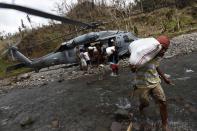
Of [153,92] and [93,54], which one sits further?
[93,54]

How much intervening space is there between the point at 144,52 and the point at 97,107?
5046mm

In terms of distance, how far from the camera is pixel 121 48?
21.0 m

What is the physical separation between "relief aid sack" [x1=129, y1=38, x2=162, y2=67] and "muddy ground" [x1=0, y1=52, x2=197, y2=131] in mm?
1985

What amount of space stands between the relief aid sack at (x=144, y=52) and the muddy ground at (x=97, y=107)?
1.99 m

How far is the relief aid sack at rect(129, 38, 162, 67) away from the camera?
6.70 meters

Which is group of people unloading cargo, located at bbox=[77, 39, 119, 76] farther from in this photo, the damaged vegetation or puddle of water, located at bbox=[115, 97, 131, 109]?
the damaged vegetation

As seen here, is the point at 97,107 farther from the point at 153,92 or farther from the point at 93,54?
the point at 93,54

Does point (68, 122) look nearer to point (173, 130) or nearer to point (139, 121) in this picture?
point (139, 121)

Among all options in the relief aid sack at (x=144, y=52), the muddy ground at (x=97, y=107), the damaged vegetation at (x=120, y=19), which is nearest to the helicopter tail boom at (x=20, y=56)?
the muddy ground at (x=97, y=107)

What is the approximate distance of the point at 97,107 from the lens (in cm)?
1135

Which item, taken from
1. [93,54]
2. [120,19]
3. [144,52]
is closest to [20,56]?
[93,54]

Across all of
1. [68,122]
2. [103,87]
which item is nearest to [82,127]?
→ [68,122]

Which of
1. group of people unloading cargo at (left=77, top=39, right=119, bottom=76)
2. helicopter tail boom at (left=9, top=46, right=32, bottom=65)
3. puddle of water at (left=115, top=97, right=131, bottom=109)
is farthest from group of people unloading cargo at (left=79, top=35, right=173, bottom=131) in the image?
helicopter tail boom at (left=9, top=46, right=32, bottom=65)

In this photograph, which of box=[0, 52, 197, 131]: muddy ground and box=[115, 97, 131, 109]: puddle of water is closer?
box=[0, 52, 197, 131]: muddy ground
